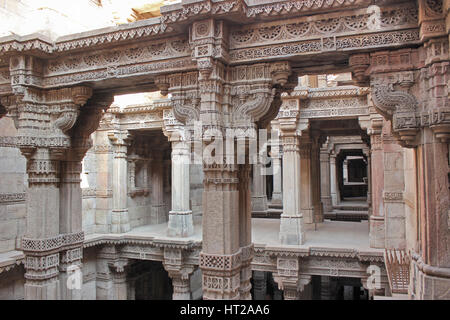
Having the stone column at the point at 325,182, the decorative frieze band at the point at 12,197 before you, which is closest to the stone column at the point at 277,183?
the stone column at the point at 325,182

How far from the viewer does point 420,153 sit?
145 inches

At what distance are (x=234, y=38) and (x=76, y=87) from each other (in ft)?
8.21

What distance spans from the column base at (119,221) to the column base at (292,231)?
5138 millimetres

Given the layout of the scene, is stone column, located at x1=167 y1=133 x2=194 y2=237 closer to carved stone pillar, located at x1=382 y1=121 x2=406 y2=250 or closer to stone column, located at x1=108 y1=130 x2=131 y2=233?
stone column, located at x1=108 y1=130 x2=131 y2=233

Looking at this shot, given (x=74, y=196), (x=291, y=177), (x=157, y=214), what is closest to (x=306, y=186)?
(x=291, y=177)

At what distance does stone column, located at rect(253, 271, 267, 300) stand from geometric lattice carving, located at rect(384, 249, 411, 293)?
26.2 feet

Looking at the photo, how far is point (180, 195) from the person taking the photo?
1095 cm

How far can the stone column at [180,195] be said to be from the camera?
10.6m

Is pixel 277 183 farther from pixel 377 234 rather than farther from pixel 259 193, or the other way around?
pixel 377 234

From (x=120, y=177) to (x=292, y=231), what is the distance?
585cm

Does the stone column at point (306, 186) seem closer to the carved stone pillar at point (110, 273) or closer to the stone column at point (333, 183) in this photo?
the carved stone pillar at point (110, 273)

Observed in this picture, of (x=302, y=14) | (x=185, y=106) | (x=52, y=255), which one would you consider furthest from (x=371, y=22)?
(x=52, y=255)
